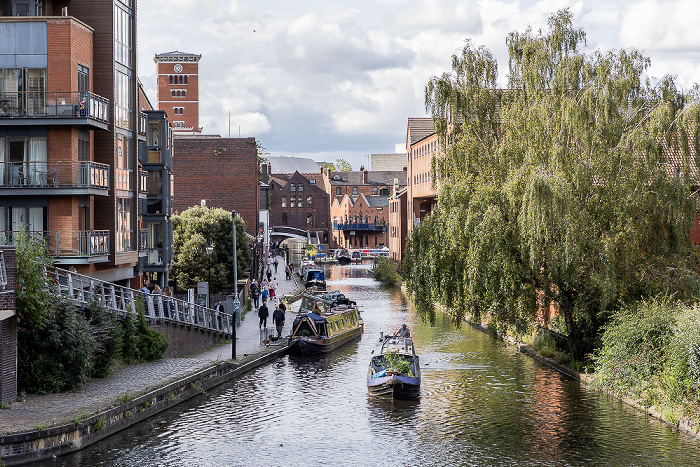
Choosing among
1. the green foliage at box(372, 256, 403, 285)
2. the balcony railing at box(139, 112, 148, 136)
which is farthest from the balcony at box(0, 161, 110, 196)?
the green foliage at box(372, 256, 403, 285)

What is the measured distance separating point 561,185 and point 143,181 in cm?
2065

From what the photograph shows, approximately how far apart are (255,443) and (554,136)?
44.7ft

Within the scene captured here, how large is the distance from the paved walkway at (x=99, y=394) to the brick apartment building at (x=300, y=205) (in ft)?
379

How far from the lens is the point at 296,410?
933 inches

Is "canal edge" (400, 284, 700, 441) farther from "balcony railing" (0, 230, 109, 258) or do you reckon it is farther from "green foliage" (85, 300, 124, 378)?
"balcony railing" (0, 230, 109, 258)

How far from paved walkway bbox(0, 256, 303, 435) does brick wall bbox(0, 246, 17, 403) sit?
1.41ft

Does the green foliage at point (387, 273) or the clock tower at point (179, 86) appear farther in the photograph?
the clock tower at point (179, 86)

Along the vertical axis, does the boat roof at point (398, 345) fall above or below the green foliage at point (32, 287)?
below

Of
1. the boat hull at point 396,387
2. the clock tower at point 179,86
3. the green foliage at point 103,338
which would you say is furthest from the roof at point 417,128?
the green foliage at point 103,338

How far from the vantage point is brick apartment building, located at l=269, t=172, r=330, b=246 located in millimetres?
147750

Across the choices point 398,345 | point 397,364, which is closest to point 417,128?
point 398,345

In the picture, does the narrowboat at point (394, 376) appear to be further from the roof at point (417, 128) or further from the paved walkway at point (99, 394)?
the roof at point (417, 128)

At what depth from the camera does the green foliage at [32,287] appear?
66.1 ft

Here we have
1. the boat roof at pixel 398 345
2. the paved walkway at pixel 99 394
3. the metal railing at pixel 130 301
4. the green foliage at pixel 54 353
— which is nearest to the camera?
the paved walkway at pixel 99 394
